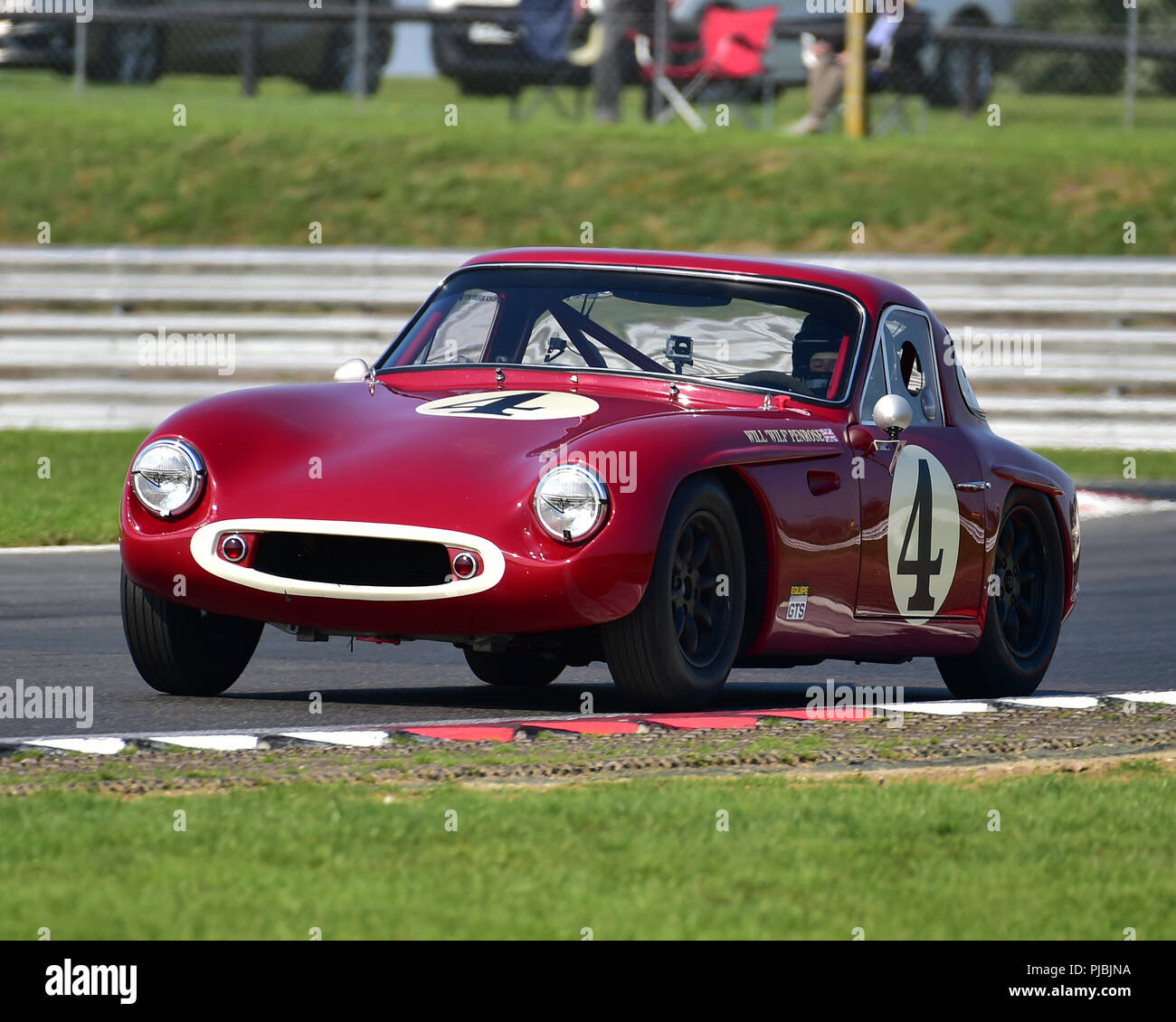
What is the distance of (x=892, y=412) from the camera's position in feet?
25.5

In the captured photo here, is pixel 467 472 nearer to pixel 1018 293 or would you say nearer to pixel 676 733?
pixel 676 733

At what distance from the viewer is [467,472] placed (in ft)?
22.2

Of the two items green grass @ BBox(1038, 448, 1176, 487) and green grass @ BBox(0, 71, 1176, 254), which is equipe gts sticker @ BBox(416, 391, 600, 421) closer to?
green grass @ BBox(1038, 448, 1176, 487)

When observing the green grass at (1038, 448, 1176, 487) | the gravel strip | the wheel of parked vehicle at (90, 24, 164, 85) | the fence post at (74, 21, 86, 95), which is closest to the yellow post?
the green grass at (1038, 448, 1176, 487)

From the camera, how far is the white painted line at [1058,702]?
24.3ft

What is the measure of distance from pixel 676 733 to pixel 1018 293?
11243 millimetres

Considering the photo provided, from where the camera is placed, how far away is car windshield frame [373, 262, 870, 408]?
792cm

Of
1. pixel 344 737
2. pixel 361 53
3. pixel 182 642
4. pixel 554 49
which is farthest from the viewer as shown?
pixel 554 49

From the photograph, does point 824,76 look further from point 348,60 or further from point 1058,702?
point 1058,702

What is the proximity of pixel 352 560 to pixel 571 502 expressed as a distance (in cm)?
67

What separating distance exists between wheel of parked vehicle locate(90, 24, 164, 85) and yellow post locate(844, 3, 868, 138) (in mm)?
6429

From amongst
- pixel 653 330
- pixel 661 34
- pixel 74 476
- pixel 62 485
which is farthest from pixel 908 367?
pixel 661 34

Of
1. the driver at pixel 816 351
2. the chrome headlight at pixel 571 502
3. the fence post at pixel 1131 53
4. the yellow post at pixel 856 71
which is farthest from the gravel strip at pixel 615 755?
the fence post at pixel 1131 53

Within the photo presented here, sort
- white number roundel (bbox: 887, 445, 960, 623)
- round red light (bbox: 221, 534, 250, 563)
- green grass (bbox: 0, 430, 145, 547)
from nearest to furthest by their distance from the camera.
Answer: round red light (bbox: 221, 534, 250, 563), white number roundel (bbox: 887, 445, 960, 623), green grass (bbox: 0, 430, 145, 547)
